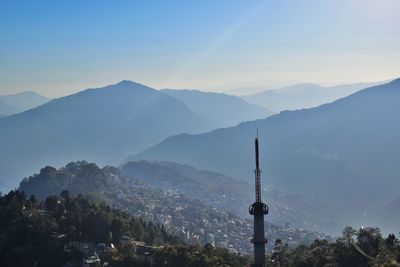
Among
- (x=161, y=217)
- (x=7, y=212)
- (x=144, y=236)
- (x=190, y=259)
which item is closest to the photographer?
(x=190, y=259)

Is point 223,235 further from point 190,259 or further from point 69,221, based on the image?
point 190,259

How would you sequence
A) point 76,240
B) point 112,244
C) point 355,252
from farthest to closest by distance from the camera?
point 112,244, point 76,240, point 355,252

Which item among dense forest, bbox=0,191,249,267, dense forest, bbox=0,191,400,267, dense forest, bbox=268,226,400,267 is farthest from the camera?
dense forest, bbox=0,191,249,267

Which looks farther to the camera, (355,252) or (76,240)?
(76,240)

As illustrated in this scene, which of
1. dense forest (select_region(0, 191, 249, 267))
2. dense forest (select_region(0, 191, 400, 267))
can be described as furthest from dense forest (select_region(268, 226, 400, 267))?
dense forest (select_region(0, 191, 249, 267))

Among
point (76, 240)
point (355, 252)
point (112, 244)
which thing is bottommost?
point (112, 244)

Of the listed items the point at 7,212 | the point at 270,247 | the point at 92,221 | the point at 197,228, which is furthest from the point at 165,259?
the point at 197,228

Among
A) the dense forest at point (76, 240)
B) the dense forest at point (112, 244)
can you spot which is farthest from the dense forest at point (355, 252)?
the dense forest at point (76, 240)

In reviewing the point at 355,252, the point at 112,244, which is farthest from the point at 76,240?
the point at 355,252

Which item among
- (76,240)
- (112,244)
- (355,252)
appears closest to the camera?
(355,252)

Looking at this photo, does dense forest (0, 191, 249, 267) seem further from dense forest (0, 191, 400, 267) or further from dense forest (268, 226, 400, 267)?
dense forest (268, 226, 400, 267)

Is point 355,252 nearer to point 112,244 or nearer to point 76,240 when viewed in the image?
point 112,244
